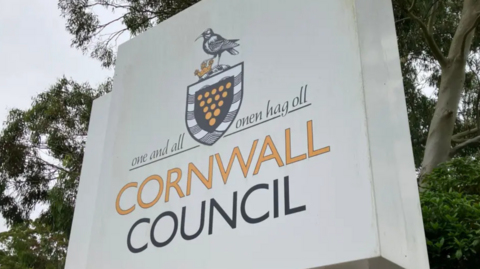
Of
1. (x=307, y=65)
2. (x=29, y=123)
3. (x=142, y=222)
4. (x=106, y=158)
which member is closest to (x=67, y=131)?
(x=29, y=123)

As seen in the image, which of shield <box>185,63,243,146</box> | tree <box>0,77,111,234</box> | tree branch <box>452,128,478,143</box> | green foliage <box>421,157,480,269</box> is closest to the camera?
green foliage <box>421,157,480,269</box>

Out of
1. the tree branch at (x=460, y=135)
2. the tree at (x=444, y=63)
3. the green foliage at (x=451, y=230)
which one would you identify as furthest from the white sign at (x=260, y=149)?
the tree branch at (x=460, y=135)

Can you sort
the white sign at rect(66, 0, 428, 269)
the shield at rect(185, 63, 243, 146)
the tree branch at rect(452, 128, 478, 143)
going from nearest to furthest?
the white sign at rect(66, 0, 428, 269) < the shield at rect(185, 63, 243, 146) < the tree branch at rect(452, 128, 478, 143)

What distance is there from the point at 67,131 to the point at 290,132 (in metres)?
9.00

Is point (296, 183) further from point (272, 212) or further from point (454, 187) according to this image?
point (454, 187)

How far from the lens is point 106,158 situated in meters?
5.02

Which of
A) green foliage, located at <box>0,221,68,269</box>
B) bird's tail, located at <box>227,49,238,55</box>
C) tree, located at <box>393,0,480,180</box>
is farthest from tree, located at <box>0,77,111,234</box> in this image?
bird's tail, located at <box>227,49,238,55</box>

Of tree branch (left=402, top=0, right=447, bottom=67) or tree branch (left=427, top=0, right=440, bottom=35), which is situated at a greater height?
tree branch (left=427, top=0, right=440, bottom=35)

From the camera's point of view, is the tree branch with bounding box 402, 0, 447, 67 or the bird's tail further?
the tree branch with bounding box 402, 0, 447, 67

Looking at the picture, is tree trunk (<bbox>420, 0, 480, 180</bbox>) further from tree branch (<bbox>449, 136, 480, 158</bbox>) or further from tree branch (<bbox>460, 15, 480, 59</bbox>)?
tree branch (<bbox>449, 136, 480, 158</bbox>)

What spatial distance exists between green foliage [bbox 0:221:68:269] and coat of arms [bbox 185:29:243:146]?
8.94 meters

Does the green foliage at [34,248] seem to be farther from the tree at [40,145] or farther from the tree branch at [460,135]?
the tree branch at [460,135]

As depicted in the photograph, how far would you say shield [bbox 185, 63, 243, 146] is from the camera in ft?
13.9

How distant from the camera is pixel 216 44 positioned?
461 cm
